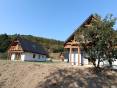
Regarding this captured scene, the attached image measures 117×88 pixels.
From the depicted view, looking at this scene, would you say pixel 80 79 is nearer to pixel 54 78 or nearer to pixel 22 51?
pixel 54 78

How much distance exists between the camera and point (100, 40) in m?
19.5

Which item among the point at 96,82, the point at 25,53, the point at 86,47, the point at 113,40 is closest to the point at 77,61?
the point at 86,47

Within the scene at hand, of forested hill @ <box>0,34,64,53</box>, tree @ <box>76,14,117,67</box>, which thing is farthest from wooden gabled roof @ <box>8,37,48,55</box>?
tree @ <box>76,14,117,67</box>

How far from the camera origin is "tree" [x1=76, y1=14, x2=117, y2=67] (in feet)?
64.2

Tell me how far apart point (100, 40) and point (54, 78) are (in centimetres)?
622

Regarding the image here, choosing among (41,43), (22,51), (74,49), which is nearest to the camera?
(74,49)

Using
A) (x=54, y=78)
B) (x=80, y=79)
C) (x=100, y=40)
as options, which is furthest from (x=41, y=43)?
(x=80, y=79)

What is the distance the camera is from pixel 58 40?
353ft

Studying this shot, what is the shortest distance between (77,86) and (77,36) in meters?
7.01

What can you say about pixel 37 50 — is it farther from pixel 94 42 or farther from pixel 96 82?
pixel 96 82

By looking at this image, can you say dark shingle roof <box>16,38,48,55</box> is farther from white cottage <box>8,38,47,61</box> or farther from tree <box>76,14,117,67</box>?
tree <box>76,14,117,67</box>

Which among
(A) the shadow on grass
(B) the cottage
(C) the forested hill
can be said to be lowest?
(A) the shadow on grass

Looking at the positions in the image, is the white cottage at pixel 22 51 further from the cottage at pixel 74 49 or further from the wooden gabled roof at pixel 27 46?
the cottage at pixel 74 49

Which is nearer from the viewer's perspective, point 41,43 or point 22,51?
point 22,51
